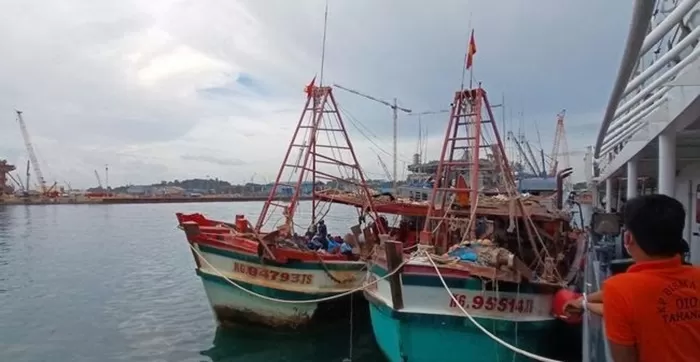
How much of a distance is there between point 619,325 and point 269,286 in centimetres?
882

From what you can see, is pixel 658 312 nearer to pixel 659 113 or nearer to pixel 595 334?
pixel 595 334

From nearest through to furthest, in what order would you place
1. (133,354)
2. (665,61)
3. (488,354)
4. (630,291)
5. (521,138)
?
(630,291) → (665,61) → (488,354) → (133,354) → (521,138)

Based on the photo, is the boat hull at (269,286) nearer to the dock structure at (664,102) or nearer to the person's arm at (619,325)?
the dock structure at (664,102)

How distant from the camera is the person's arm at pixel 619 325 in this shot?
2.28 m

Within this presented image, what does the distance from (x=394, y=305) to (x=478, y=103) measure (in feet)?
13.3

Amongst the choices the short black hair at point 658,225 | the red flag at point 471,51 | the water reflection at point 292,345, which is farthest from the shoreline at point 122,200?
the short black hair at point 658,225

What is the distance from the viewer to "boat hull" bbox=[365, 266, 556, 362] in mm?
7301

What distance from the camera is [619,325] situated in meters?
2.30

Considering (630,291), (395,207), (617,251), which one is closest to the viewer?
(630,291)

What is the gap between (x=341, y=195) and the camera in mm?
13898

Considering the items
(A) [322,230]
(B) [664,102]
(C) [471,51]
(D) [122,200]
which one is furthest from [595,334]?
(D) [122,200]

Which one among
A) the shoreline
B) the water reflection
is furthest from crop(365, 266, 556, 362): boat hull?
the shoreline

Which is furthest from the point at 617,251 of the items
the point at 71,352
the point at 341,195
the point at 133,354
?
the point at 71,352

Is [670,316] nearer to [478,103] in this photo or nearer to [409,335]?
[409,335]
